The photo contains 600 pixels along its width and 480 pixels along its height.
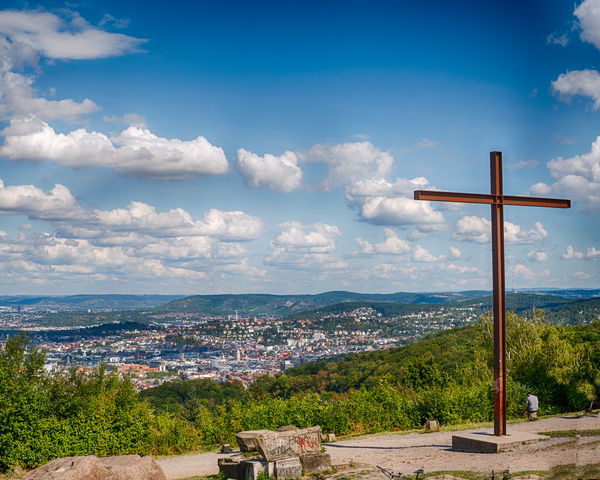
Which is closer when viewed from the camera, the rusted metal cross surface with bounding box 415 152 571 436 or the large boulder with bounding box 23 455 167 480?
the large boulder with bounding box 23 455 167 480

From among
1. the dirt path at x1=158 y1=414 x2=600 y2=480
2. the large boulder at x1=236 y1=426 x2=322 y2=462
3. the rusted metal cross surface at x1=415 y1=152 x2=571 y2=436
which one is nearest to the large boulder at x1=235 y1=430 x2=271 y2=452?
the large boulder at x1=236 y1=426 x2=322 y2=462

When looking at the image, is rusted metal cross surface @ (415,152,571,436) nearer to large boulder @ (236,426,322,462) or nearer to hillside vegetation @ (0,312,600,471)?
large boulder @ (236,426,322,462)

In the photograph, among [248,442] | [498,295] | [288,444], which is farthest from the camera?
[498,295]

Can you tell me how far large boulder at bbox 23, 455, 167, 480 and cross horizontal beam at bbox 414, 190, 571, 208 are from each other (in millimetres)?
7705

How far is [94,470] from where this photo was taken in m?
10.4

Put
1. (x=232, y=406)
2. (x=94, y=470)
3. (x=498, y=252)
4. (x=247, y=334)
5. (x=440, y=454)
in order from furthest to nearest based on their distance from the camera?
1. (x=247, y=334)
2. (x=232, y=406)
3. (x=498, y=252)
4. (x=440, y=454)
5. (x=94, y=470)

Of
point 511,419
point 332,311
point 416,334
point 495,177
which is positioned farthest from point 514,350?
point 332,311

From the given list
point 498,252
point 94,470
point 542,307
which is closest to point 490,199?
point 498,252

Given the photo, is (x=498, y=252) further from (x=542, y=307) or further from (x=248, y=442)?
(x=542, y=307)

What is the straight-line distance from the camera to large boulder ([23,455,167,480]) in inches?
397

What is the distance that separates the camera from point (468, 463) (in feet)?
38.5

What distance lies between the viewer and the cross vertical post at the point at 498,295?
1348cm

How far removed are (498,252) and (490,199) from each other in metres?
1.26

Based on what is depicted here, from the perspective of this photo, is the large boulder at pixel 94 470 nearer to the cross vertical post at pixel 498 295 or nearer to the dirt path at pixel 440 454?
the dirt path at pixel 440 454
